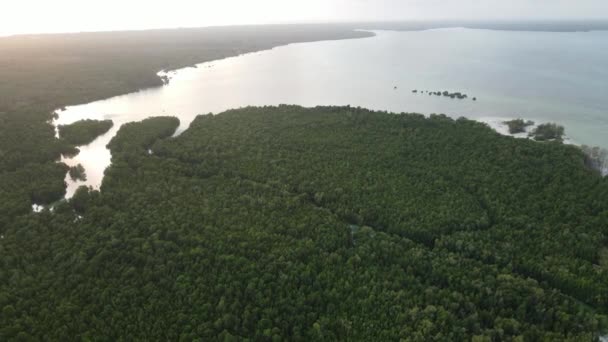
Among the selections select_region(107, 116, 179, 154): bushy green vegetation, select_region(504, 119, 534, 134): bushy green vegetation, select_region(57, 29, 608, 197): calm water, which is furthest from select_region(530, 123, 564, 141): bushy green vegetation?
select_region(107, 116, 179, 154): bushy green vegetation

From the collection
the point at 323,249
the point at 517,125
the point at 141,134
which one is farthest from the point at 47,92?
the point at 517,125

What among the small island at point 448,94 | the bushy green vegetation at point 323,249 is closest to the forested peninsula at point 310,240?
the bushy green vegetation at point 323,249

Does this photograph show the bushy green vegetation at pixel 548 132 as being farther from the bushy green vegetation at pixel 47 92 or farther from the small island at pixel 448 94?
the bushy green vegetation at pixel 47 92

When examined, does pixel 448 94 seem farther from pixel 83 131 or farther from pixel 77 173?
pixel 77 173

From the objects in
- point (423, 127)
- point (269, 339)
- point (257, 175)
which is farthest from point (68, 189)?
point (423, 127)

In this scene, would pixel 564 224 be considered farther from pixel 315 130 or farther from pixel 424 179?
pixel 315 130

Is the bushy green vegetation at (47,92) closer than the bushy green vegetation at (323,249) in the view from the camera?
No

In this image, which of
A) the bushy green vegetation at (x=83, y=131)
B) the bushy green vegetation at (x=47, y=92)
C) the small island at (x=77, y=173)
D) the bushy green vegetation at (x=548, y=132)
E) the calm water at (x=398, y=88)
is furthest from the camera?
the calm water at (x=398, y=88)
